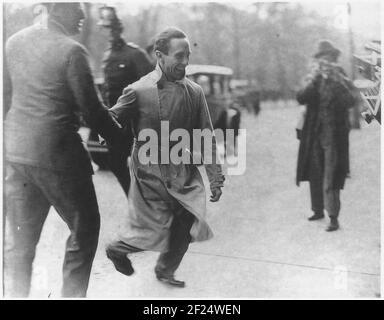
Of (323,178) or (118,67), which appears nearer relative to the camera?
(118,67)

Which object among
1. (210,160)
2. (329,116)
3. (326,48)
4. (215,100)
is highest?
(326,48)

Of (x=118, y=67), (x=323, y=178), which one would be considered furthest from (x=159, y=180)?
(x=323, y=178)

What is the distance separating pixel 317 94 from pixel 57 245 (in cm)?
274

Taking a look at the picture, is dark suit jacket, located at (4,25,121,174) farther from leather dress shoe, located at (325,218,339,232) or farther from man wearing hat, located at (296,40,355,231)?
leather dress shoe, located at (325,218,339,232)

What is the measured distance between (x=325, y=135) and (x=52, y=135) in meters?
2.71

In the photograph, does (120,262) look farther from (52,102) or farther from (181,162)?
(52,102)

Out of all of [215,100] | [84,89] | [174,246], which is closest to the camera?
[84,89]

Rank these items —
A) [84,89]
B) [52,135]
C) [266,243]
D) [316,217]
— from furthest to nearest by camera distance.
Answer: [316,217] → [266,243] → [52,135] → [84,89]

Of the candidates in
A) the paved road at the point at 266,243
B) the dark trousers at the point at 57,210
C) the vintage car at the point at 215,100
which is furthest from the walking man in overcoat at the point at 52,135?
the vintage car at the point at 215,100

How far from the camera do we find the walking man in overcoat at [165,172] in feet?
11.7

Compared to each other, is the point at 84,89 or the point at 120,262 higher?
the point at 84,89

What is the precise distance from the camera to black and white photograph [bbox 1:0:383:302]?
10.8 feet

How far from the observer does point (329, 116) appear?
4.81 m

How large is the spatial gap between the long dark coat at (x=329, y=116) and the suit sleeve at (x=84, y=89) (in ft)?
7.50
